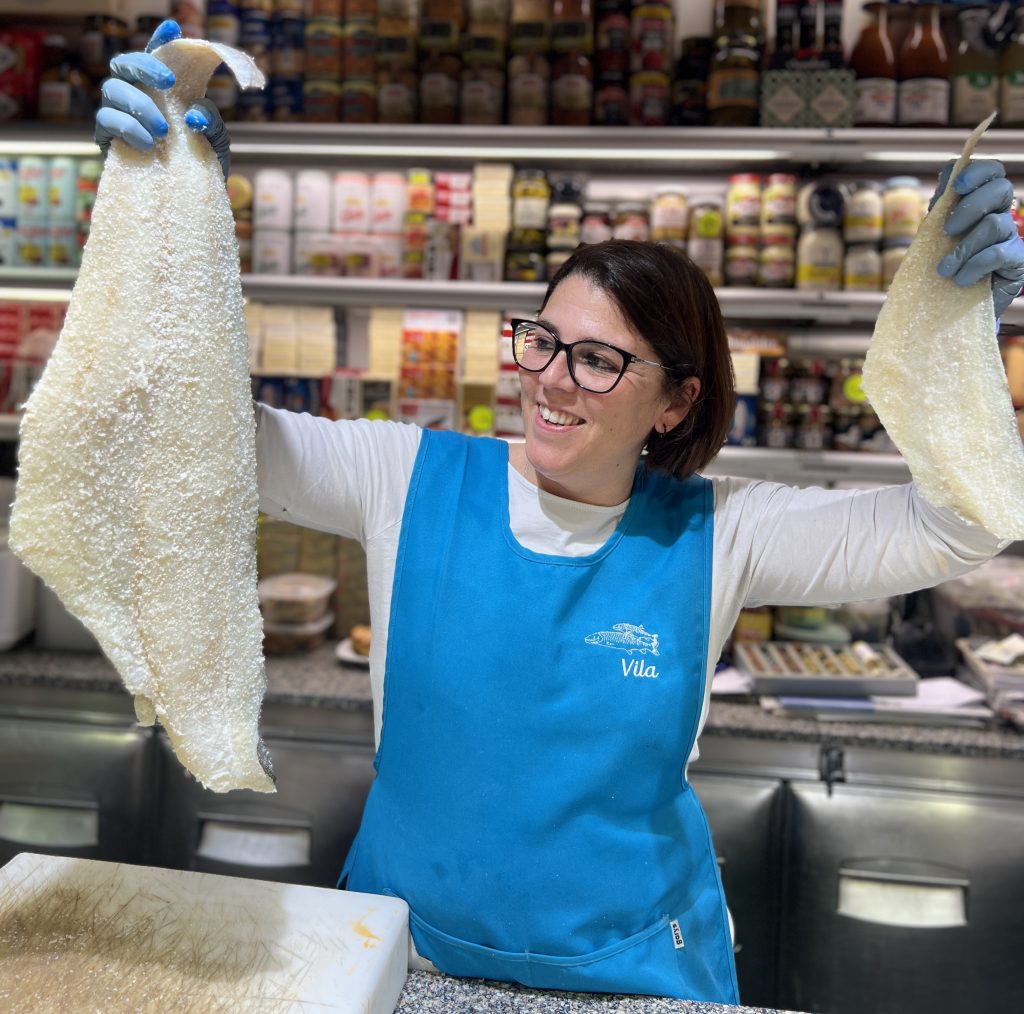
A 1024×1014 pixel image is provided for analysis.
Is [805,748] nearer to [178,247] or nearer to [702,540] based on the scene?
[702,540]

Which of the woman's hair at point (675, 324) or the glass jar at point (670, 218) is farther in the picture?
the glass jar at point (670, 218)

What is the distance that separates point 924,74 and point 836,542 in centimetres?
189

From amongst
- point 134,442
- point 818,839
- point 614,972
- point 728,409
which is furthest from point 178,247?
point 818,839

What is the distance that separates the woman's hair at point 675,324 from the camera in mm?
1288

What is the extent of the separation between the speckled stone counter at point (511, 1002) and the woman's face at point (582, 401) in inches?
23.9

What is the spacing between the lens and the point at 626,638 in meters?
1.29

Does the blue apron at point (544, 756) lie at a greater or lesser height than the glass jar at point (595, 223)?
lesser

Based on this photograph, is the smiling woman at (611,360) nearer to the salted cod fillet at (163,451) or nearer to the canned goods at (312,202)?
the salted cod fillet at (163,451)

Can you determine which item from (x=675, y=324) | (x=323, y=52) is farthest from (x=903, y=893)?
(x=323, y=52)

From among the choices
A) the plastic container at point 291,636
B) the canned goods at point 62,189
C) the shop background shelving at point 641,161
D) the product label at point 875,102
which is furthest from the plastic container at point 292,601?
the product label at point 875,102

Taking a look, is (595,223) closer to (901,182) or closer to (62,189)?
(901,182)

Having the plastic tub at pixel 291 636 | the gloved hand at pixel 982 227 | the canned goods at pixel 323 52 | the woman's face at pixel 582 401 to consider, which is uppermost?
the canned goods at pixel 323 52

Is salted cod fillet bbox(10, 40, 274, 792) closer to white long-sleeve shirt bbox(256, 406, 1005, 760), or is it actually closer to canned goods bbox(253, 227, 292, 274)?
white long-sleeve shirt bbox(256, 406, 1005, 760)

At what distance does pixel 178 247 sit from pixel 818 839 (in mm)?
1858
